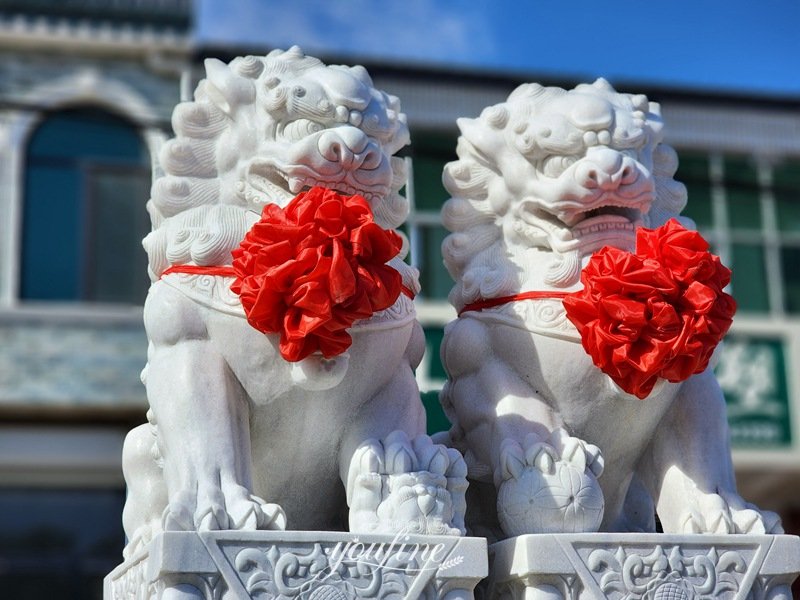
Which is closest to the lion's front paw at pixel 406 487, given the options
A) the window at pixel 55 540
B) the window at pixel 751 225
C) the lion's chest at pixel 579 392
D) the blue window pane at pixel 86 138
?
the lion's chest at pixel 579 392

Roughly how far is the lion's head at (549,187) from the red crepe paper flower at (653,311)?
0.12 m

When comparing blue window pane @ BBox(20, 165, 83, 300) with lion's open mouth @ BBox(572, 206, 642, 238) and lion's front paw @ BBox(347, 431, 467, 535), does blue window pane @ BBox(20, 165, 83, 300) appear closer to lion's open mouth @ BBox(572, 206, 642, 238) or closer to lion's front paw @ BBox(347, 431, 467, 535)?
lion's open mouth @ BBox(572, 206, 642, 238)

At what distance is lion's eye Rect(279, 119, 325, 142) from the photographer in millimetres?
2037

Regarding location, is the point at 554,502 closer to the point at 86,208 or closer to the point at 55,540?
the point at 55,540

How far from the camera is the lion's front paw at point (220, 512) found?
1777 millimetres

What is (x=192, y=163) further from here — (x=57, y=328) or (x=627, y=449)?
(x=57, y=328)

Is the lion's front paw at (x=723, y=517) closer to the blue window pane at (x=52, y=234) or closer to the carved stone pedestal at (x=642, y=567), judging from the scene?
the carved stone pedestal at (x=642, y=567)

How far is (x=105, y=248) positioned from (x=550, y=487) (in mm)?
6639

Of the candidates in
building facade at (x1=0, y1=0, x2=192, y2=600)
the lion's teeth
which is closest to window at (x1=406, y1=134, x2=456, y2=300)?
building facade at (x1=0, y1=0, x2=192, y2=600)

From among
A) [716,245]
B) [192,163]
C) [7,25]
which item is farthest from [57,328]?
[192,163]

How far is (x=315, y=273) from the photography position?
1852mm

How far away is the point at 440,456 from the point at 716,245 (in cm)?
694

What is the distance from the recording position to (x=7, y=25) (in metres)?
7.99

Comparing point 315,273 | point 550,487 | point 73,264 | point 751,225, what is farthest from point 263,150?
point 751,225
